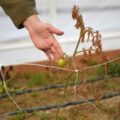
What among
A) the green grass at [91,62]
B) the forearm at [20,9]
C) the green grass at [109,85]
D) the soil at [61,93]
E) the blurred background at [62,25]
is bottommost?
the green grass at [109,85]

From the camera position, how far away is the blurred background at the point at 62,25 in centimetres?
285

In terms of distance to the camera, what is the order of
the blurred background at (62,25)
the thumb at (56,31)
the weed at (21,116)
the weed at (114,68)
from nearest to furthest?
1. the thumb at (56,31)
2. the weed at (21,116)
3. the weed at (114,68)
4. the blurred background at (62,25)

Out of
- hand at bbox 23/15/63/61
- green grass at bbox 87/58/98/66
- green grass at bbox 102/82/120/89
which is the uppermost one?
hand at bbox 23/15/63/61

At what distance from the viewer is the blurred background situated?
112 inches

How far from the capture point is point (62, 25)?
2967mm

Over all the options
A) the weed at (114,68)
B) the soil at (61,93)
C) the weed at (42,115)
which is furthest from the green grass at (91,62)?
the weed at (42,115)

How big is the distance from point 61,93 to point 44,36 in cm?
110

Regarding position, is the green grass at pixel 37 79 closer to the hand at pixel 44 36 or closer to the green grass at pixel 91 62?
the green grass at pixel 91 62

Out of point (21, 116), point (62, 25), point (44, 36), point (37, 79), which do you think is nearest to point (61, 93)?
point (37, 79)

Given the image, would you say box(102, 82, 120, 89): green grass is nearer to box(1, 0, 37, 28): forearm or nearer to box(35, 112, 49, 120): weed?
box(35, 112, 49, 120): weed

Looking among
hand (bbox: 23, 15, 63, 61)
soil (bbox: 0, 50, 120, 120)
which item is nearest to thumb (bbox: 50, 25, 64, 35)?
hand (bbox: 23, 15, 63, 61)

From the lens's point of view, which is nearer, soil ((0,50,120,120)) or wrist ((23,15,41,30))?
wrist ((23,15,41,30))

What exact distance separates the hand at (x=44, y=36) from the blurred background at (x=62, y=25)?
4.63ft

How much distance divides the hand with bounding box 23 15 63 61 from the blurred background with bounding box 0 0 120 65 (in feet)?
4.63
